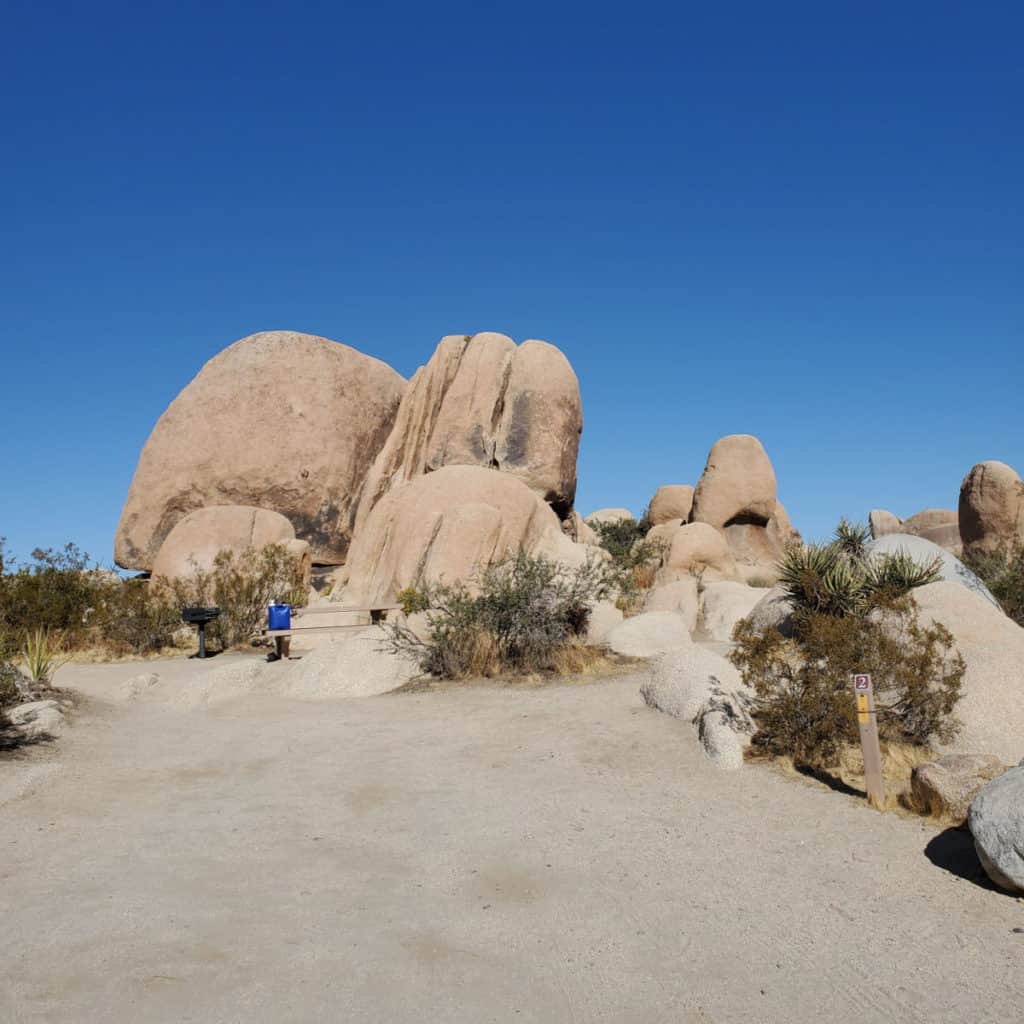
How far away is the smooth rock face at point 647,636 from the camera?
1402 centimetres

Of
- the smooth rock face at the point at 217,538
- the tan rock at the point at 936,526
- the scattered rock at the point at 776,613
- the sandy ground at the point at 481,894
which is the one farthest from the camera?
the tan rock at the point at 936,526

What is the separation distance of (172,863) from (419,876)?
169cm

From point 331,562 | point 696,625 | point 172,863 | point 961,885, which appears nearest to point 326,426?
point 331,562

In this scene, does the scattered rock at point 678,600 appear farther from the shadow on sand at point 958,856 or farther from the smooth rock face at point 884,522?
the smooth rock face at point 884,522

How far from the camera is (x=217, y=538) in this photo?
2355 centimetres

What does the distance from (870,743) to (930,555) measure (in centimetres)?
861

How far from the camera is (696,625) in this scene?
18.4 meters

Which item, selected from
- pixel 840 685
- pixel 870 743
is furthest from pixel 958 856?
pixel 840 685

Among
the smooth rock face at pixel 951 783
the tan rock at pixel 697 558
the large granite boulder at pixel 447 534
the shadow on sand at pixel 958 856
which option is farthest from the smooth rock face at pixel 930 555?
the tan rock at pixel 697 558

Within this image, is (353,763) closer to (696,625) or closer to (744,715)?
(744,715)

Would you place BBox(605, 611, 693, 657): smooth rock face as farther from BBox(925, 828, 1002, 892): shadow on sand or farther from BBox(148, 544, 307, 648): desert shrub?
BBox(148, 544, 307, 648): desert shrub

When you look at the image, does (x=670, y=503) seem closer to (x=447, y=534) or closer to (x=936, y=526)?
(x=936, y=526)

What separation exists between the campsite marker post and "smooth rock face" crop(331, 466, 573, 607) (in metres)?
10.9

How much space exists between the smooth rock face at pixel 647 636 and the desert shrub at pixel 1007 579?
5672 mm
